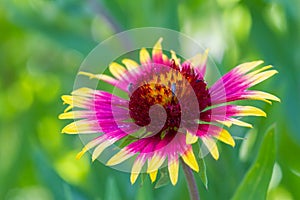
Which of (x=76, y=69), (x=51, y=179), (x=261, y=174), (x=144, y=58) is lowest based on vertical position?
(x=261, y=174)

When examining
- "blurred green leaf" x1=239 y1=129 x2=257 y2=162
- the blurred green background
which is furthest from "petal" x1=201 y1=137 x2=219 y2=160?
"blurred green leaf" x1=239 y1=129 x2=257 y2=162

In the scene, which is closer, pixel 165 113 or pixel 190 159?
pixel 190 159

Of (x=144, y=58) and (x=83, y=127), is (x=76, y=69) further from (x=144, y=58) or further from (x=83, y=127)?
(x=83, y=127)

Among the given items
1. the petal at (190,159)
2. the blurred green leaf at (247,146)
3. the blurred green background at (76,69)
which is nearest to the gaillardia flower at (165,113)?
the petal at (190,159)

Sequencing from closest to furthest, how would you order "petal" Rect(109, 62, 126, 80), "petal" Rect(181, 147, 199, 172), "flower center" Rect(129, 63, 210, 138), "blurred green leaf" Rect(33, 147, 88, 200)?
"petal" Rect(181, 147, 199, 172) < "flower center" Rect(129, 63, 210, 138) < "petal" Rect(109, 62, 126, 80) < "blurred green leaf" Rect(33, 147, 88, 200)

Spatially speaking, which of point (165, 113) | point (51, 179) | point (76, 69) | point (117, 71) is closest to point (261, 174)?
point (165, 113)

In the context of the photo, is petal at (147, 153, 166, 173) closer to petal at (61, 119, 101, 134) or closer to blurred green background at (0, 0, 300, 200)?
petal at (61, 119, 101, 134)
